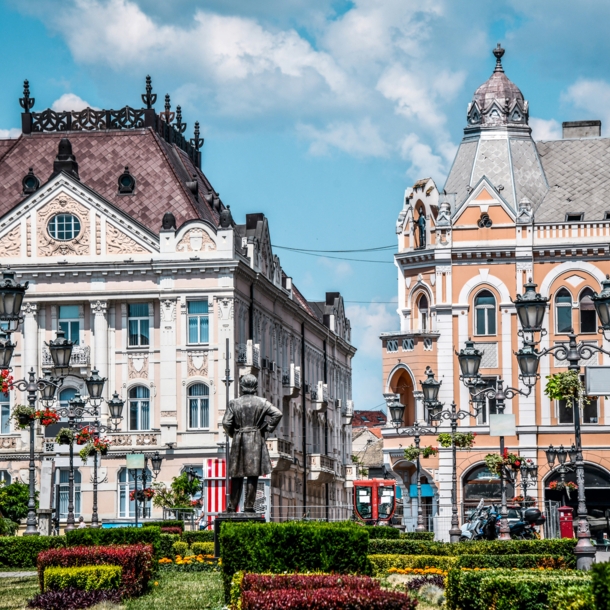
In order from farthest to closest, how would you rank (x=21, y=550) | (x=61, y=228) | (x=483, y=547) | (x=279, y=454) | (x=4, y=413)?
1. (x=279, y=454)
2. (x=4, y=413)
3. (x=61, y=228)
4. (x=21, y=550)
5. (x=483, y=547)

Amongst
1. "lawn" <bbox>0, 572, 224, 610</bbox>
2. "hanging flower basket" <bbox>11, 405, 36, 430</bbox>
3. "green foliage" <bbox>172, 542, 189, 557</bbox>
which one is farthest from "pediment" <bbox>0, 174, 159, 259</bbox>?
"lawn" <bbox>0, 572, 224, 610</bbox>

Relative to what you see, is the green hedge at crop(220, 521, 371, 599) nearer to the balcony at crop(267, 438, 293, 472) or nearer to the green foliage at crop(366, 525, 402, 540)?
the green foliage at crop(366, 525, 402, 540)

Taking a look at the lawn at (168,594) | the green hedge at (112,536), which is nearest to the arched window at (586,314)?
the green hedge at (112,536)

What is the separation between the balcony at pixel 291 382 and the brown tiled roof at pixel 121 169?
11.8 metres

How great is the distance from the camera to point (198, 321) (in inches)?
2827

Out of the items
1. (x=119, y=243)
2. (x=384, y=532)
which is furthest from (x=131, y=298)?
(x=384, y=532)

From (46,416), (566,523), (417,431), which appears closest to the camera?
(46,416)

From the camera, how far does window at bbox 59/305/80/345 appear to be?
72.9 meters

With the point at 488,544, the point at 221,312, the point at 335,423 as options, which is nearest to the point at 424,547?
the point at 488,544

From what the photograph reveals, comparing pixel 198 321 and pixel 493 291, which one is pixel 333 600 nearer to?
pixel 493 291

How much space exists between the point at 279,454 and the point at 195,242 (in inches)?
433

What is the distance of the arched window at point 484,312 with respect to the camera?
222 feet

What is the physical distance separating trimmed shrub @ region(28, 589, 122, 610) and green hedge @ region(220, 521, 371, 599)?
2549mm

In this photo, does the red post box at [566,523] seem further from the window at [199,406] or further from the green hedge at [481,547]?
the window at [199,406]
